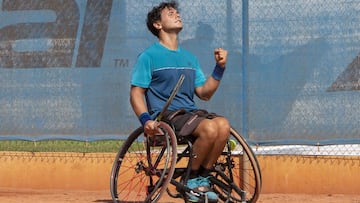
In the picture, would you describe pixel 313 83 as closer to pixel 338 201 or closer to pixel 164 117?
pixel 338 201

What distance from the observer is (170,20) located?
6.41 metres

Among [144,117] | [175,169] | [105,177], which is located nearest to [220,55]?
[144,117]

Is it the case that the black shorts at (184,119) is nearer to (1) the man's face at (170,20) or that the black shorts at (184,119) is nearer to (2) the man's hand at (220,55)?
(2) the man's hand at (220,55)

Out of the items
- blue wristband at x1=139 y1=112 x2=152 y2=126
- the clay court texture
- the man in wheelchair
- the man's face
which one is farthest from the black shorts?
the clay court texture

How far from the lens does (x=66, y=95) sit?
326 inches

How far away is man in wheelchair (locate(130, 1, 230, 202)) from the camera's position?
590cm

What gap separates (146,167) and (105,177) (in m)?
2.02

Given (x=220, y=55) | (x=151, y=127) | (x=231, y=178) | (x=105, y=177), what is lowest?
(x=105, y=177)

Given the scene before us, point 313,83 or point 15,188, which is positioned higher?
point 313,83

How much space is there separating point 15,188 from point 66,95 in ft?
3.21

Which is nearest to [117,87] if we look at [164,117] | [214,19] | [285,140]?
[214,19]

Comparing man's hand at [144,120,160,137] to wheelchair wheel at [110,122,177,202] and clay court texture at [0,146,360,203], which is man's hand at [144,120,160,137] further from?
clay court texture at [0,146,360,203]

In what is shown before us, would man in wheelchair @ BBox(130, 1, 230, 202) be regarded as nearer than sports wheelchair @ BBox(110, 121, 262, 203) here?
No

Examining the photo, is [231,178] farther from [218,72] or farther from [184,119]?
[218,72]
